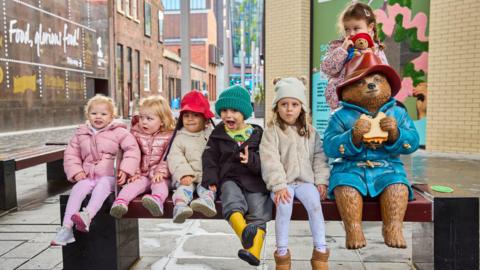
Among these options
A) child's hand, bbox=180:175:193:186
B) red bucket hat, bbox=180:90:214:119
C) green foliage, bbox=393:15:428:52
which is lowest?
child's hand, bbox=180:175:193:186

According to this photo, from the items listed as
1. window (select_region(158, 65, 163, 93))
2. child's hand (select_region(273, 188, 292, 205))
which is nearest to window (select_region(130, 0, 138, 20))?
window (select_region(158, 65, 163, 93))

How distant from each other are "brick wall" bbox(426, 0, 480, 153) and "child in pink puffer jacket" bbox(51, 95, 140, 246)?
720 centimetres

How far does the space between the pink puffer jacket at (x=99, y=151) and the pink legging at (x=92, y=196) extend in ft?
0.44

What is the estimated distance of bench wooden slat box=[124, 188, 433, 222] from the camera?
3045 millimetres

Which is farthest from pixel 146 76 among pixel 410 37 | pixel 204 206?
pixel 204 206

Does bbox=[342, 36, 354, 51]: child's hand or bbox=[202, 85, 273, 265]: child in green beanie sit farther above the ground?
bbox=[342, 36, 354, 51]: child's hand

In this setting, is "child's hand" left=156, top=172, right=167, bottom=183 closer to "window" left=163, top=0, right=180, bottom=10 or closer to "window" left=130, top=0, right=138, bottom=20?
"window" left=130, top=0, right=138, bottom=20

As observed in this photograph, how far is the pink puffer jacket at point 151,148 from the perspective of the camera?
361cm

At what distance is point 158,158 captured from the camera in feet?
11.9

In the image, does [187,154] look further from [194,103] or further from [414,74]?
[414,74]

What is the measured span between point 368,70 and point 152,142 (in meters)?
1.73

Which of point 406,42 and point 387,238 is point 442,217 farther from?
point 406,42

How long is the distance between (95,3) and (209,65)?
4506cm

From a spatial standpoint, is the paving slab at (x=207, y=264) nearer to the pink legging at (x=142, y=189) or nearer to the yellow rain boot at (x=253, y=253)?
the pink legging at (x=142, y=189)
